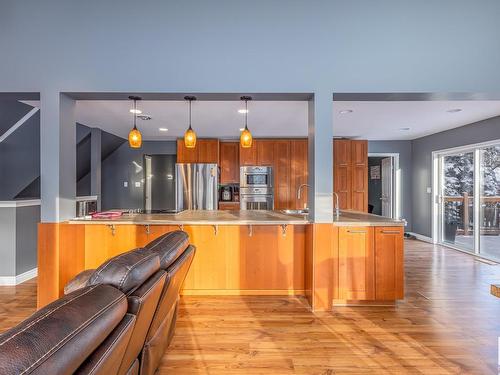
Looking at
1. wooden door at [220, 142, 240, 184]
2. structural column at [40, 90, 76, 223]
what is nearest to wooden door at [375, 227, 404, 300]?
structural column at [40, 90, 76, 223]

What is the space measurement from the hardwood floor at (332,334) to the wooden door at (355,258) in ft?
0.63

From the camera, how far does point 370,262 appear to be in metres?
2.80

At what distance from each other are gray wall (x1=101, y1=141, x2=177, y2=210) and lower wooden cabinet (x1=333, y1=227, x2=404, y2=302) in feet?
16.4

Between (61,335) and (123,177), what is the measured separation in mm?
6620

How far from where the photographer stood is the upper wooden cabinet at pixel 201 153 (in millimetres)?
5922

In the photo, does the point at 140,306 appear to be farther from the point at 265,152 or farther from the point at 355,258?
the point at 265,152

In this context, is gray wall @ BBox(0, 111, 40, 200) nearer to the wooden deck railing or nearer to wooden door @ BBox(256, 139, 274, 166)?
wooden door @ BBox(256, 139, 274, 166)

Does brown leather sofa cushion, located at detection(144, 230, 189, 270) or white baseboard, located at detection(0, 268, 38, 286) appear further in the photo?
white baseboard, located at detection(0, 268, 38, 286)

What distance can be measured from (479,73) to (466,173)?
3163mm

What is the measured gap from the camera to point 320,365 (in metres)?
1.88

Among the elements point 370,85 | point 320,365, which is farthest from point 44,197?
point 370,85

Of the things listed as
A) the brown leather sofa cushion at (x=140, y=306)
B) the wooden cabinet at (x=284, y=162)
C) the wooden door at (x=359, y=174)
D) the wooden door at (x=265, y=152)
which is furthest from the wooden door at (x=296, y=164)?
the brown leather sofa cushion at (x=140, y=306)

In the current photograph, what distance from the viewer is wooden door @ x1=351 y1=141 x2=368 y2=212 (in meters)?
6.07

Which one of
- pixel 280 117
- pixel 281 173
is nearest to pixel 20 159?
pixel 280 117
